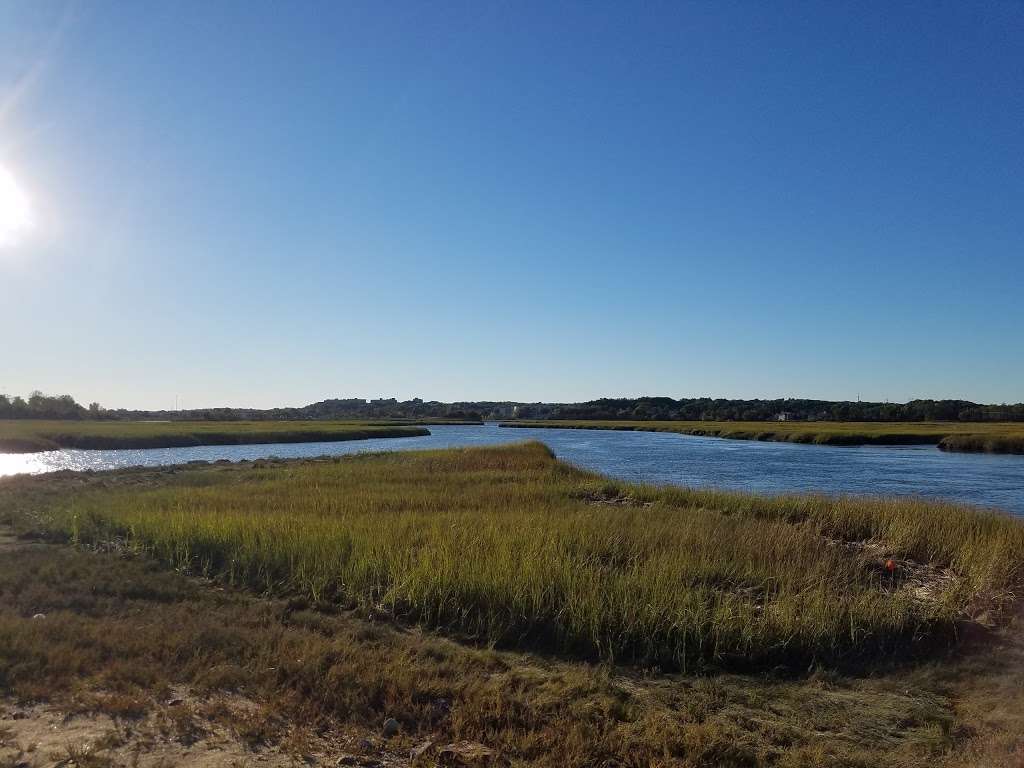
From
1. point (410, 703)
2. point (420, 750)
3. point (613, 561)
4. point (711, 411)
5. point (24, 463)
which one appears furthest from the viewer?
point (711, 411)

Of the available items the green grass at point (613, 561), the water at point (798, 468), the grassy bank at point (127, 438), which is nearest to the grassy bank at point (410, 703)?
the green grass at point (613, 561)

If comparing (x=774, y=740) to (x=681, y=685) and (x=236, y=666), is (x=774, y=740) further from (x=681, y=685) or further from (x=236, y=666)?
(x=236, y=666)

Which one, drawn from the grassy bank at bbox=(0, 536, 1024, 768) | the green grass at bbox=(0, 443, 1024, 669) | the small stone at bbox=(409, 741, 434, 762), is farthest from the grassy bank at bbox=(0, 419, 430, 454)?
the small stone at bbox=(409, 741, 434, 762)

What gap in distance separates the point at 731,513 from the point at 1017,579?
7332 mm

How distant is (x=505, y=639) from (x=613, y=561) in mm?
3438

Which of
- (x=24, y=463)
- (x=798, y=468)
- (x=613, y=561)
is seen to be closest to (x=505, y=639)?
(x=613, y=561)

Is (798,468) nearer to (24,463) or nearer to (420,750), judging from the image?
(420,750)

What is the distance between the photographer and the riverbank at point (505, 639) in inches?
220

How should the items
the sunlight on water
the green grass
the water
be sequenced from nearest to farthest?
the green grass → the water → the sunlight on water

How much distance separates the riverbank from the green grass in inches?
1.9

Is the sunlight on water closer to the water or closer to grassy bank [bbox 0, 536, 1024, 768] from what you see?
the water

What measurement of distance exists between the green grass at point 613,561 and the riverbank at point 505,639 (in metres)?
0.05

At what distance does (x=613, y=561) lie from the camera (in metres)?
11.4

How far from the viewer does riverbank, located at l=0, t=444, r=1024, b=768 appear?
5582mm
